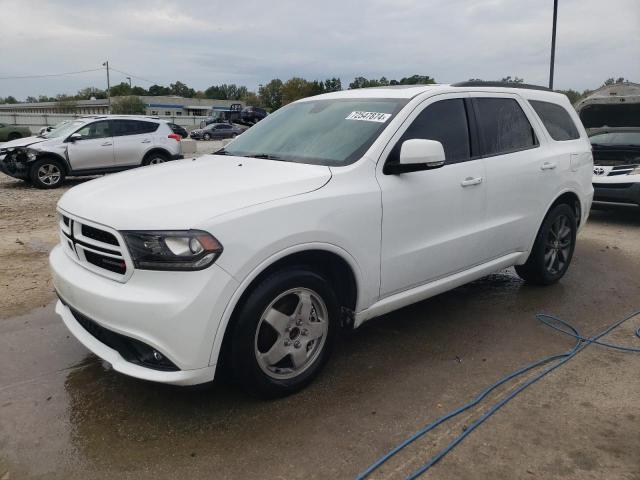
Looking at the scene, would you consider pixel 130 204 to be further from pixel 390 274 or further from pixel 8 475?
pixel 390 274

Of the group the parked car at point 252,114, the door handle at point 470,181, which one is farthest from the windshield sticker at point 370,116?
the parked car at point 252,114

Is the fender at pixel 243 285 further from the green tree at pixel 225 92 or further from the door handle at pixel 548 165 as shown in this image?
the green tree at pixel 225 92

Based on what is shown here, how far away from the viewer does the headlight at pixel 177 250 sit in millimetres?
2543

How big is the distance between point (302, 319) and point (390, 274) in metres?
0.70

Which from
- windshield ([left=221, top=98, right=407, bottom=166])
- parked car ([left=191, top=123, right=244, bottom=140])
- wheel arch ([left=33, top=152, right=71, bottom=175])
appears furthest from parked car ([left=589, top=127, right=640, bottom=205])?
parked car ([left=191, top=123, right=244, bottom=140])

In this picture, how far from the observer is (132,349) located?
8.96 ft

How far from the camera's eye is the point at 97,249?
2836 millimetres

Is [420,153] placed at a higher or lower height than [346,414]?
higher

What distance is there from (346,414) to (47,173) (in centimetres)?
1119

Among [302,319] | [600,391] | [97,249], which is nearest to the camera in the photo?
[97,249]

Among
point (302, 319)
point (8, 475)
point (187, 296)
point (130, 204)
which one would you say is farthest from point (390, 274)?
point (8, 475)

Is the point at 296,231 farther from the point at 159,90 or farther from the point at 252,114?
the point at 159,90

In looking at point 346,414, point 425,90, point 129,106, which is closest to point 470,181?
point 425,90

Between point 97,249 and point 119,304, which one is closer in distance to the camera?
point 119,304
